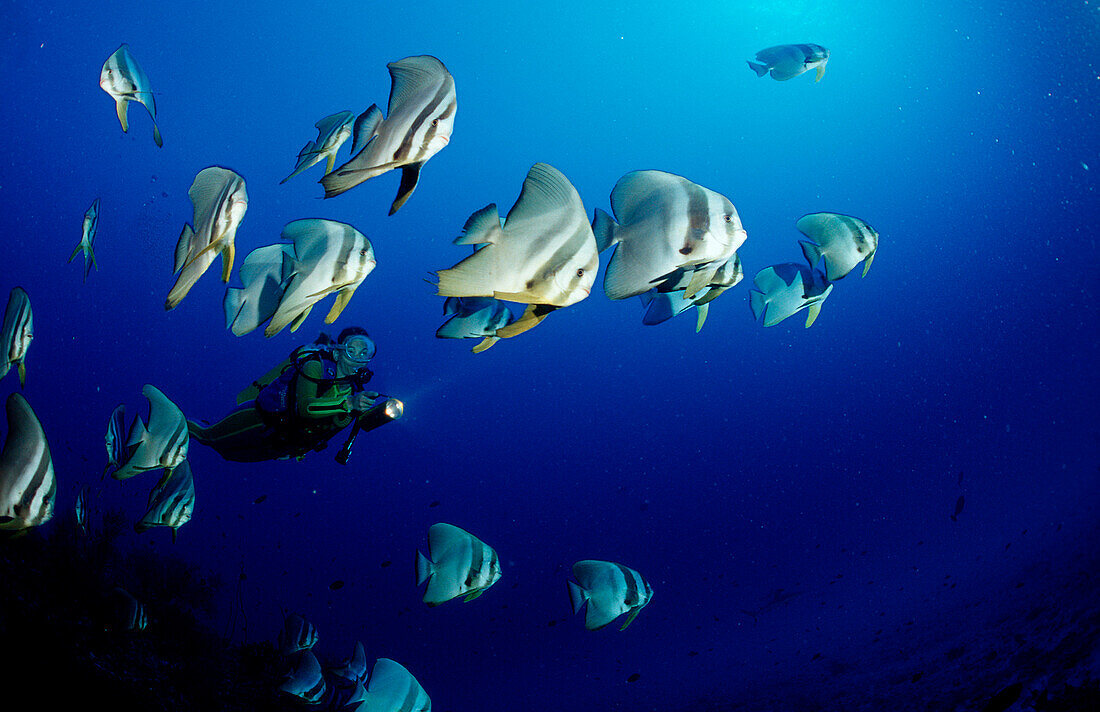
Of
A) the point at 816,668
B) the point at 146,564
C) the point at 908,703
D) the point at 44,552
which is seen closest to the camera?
the point at 44,552

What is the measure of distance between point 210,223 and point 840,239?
283cm

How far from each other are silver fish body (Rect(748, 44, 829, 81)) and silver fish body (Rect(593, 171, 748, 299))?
14.8 feet

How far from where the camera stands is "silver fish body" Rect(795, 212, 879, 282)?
267 cm

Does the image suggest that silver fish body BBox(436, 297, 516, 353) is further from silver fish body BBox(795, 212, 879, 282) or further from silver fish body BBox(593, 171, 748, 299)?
silver fish body BBox(795, 212, 879, 282)

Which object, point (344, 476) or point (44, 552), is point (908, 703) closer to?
point (44, 552)

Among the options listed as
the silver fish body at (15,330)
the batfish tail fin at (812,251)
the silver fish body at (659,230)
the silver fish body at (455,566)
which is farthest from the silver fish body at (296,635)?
the batfish tail fin at (812,251)

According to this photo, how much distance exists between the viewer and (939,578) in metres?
28.2

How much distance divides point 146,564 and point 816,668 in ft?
82.7

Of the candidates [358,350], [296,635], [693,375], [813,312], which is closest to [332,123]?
[358,350]

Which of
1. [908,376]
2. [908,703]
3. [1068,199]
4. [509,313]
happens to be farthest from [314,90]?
[908,376]

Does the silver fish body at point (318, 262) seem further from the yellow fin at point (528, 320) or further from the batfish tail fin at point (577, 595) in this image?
the batfish tail fin at point (577, 595)

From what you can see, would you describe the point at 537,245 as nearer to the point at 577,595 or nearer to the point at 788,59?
the point at 577,595

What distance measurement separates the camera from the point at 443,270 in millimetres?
1221

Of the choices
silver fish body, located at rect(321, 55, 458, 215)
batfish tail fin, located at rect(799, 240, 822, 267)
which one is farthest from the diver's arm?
batfish tail fin, located at rect(799, 240, 822, 267)
